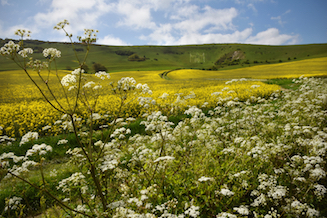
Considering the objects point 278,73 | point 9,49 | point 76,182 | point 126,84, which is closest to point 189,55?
point 278,73

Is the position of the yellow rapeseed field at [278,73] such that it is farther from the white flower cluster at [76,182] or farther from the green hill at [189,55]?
the white flower cluster at [76,182]

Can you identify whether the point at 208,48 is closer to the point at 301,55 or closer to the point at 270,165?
the point at 301,55

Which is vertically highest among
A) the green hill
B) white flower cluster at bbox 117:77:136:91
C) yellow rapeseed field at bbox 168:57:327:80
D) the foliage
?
the green hill

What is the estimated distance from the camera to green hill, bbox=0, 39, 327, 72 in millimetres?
70188

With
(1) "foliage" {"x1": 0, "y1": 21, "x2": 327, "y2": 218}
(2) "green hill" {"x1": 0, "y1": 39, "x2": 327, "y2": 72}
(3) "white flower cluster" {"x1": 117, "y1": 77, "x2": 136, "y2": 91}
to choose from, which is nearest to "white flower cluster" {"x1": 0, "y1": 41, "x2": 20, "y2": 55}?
(1) "foliage" {"x1": 0, "y1": 21, "x2": 327, "y2": 218}

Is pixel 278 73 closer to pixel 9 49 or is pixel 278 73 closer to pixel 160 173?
pixel 160 173

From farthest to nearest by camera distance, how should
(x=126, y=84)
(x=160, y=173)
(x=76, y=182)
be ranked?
(x=160, y=173), (x=126, y=84), (x=76, y=182)

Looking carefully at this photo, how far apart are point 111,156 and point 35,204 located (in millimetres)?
3683

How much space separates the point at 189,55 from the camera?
104000 mm

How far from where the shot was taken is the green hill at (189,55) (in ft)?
230

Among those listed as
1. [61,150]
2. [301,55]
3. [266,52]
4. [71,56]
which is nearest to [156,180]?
[61,150]

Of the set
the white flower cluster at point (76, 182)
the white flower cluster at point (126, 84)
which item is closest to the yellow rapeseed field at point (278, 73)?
the white flower cluster at point (126, 84)

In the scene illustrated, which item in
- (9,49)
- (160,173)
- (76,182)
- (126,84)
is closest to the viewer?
(9,49)

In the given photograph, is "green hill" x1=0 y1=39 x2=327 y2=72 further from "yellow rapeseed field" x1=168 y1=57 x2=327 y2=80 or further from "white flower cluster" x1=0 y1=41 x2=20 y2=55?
"white flower cluster" x1=0 y1=41 x2=20 y2=55
